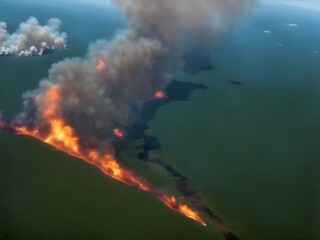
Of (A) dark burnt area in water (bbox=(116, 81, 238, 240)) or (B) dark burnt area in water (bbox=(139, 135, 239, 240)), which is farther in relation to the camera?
(A) dark burnt area in water (bbox=(116, 81, 238, 240))

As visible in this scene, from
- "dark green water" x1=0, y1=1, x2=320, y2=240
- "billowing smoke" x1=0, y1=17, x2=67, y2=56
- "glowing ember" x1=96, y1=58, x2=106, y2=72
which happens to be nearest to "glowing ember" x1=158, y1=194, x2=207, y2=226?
"dark green water" x1=0, y1=1, x2=320, y2=240

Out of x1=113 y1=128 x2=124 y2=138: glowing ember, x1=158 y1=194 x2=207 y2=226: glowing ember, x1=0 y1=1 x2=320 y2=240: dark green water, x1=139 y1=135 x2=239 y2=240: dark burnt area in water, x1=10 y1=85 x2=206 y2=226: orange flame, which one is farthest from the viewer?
x1=113 y1=128 x2=124 y2=138: glowing ember

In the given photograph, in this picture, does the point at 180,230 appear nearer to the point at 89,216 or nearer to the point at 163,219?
the point at 163,219

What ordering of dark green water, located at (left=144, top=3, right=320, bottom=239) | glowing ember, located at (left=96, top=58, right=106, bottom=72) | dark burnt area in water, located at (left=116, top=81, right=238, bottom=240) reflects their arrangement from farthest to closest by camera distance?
1. glowing ember, located at (left=96, top=58, right=106, bottom=72)
2. dark green water, located at (left=144, top=3, right=320, bottom=239)
3. dark burnt area in water, located at (left=116, top=81, right=238, bottom=240)

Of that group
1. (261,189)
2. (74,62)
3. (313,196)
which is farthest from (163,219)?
(74,62)

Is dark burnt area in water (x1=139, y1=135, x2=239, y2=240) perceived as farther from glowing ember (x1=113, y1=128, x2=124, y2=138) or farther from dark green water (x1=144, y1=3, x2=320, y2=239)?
glowing ember (x1=113, y1=128, x2=124, y2=138)

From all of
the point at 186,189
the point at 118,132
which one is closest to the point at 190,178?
the point at 186,189
